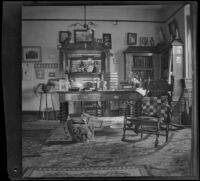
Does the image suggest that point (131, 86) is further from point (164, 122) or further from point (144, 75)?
point (164, 122)

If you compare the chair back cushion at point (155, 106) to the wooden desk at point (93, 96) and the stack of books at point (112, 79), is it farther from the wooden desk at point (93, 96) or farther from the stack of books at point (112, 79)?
the stack of books at point (112, 79)

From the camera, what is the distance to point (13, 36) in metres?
1.78

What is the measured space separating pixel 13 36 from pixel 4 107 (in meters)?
0.52

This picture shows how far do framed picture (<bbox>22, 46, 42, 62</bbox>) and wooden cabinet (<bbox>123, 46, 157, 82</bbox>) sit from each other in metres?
0.87

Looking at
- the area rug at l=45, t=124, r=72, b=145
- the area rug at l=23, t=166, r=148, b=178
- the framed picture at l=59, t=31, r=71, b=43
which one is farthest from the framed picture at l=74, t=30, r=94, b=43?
the area rug at l=23, t=166, r=148, b=178

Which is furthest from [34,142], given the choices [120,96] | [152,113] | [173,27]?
[173,27]

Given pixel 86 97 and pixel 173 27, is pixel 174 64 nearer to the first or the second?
pixel 173 27

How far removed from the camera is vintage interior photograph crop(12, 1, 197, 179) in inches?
83.7

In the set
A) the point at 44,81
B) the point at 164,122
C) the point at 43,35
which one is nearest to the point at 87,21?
the point at 43,35

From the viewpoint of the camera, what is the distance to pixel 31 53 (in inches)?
81.8

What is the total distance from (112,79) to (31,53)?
0.80 meters

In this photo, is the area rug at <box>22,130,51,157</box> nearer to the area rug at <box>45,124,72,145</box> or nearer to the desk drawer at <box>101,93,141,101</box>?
the area rug at <box>45,124,72,145</box>

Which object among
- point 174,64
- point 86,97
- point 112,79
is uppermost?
point 174,64

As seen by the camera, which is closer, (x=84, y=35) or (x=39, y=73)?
(x=39, y=73)
